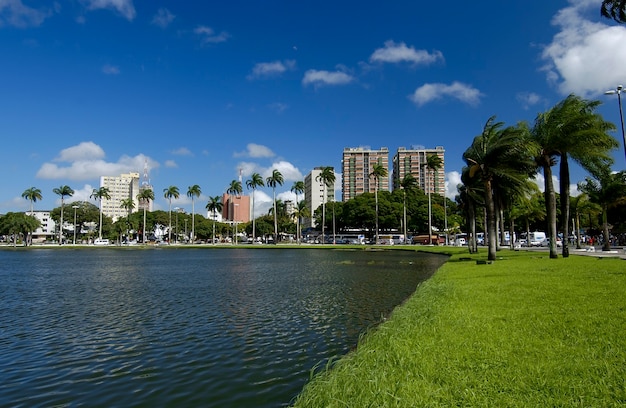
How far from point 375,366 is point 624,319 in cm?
643

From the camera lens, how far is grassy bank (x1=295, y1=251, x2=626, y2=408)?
577cm

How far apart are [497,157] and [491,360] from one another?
103 ft

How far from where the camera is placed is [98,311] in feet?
60.7

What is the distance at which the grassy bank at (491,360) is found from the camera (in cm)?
577

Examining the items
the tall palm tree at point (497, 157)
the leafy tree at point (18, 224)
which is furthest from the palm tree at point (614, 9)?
the leafy tree at point (18, 224)

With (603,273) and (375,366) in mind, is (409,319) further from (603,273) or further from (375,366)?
(603,273)

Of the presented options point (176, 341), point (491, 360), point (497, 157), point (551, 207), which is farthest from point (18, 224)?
point (491, 360)

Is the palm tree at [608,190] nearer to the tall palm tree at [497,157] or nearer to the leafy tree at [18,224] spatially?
the tall palm tree at [497,157]

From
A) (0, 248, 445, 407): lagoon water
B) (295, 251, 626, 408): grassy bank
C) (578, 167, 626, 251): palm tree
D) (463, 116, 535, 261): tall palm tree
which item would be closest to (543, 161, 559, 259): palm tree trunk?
(463, 116, 535, 261): tall palm tree

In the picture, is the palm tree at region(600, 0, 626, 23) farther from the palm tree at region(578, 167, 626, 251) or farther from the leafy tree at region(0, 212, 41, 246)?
the leafy tree at region(0, 212, 41, 246)

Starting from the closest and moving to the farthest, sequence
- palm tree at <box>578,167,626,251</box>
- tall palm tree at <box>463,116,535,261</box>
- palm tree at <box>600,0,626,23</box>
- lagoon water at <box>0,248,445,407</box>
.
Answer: lagoon water at <box>0,248,445,407</box> → palm tree at <box>600,0,626,23</box> → tall palm tree at <box>463,116,535,261</box> → palm tree at <box>578,167,626,251</box>

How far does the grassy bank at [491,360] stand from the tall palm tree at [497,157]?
2331 cm

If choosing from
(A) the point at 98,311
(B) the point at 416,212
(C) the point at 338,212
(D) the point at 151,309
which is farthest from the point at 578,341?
(C) the point at 338,212

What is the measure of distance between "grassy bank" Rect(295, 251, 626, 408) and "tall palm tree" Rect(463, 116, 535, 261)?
23315 mm
